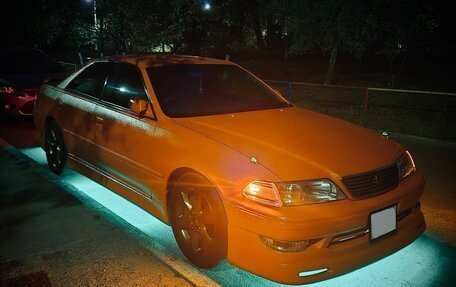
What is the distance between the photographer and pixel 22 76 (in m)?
8.95

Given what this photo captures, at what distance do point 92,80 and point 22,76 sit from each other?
490cm

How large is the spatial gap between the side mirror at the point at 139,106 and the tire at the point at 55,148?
1.90m

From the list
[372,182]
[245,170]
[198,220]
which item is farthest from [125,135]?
[372,182]

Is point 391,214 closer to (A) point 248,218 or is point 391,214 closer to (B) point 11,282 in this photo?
(A) point 248,218

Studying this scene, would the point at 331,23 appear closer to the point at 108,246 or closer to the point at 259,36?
the point at 108,246

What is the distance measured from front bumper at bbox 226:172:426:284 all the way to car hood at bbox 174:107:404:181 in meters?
0.25

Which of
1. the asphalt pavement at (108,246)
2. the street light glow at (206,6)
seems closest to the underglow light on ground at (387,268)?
the asphalt pavement at (108,246)

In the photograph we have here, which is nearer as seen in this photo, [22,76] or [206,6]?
[22,76]

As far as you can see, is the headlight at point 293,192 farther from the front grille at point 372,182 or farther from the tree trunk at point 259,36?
the tree trunk at point 259,36

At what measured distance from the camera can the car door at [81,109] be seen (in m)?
4.65

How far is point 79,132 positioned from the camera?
15.8 ft

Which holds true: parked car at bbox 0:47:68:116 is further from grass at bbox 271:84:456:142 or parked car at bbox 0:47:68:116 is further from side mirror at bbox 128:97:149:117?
grass at bbox 271:84:456:142

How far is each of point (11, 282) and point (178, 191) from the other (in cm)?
136

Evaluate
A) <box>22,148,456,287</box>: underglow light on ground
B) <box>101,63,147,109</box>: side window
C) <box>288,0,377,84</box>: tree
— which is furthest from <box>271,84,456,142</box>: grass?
<box>101,63,147,109</box>: side window
